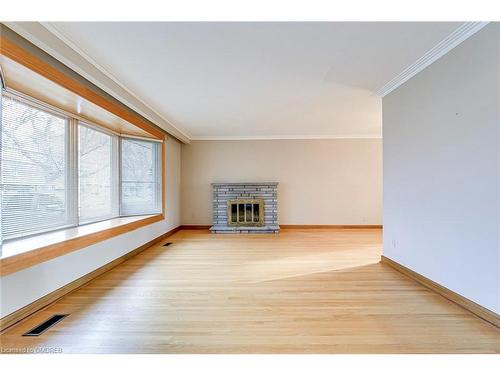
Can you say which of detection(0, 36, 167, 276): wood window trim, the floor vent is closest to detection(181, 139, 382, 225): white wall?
detection(0, 36, 167, 276): wood window trim

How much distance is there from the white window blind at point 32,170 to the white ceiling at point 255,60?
0.89 metres

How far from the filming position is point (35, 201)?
7.98 feet

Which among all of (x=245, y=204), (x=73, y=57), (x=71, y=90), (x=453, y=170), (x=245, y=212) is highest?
(x=73, y=57)

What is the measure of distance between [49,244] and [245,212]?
162 inches

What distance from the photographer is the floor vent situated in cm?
171

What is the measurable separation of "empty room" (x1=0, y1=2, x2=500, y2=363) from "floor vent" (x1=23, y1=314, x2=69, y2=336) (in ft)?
0.04

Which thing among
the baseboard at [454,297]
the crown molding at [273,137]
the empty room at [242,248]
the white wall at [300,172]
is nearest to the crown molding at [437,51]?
the empty room at [242,248]

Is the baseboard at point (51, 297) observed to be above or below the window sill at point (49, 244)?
below

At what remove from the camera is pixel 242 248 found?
4.18 metres

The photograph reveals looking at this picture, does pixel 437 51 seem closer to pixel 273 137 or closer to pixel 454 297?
pixel 454 297

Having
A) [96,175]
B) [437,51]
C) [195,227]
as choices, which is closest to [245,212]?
[195,227]

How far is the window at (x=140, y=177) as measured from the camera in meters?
4.15

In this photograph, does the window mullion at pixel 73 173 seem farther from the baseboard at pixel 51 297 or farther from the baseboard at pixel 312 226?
the baseboard at pixel 312 226

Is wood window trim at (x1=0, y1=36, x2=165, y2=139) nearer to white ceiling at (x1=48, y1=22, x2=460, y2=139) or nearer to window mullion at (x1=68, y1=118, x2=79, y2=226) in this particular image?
white ceiling at (x1=48, y1=22, x2=460, y2=139)
